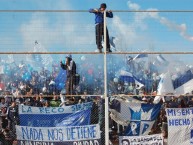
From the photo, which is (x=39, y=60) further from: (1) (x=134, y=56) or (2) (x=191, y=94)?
(2) (x=191, y=94)

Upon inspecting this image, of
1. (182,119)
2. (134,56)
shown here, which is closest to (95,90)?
(134,56)

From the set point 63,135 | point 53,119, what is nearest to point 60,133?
point 63,135

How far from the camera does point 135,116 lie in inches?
393

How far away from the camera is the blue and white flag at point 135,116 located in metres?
9.97

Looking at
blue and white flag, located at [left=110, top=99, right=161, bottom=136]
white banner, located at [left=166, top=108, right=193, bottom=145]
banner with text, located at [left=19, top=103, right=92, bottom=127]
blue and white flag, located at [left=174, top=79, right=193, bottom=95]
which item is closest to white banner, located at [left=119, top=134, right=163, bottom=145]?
blue and white flag, located at [left=110, top=99, right=161, bottom=136]

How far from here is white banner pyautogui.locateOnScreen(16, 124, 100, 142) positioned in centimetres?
964

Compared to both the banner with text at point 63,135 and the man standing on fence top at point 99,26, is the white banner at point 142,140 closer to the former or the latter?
the banner with text at point 63,135

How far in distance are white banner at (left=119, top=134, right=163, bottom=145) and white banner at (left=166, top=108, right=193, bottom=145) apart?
0.29 metres

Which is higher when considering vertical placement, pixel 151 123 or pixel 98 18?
pixel 98 18

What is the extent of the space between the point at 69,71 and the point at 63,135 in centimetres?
152

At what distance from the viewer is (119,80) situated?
9.62 metres

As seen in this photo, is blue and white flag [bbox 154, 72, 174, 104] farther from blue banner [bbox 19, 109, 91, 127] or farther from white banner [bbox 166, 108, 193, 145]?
blue banner [bbox 19, 109, 91, 127]

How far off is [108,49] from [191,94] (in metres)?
2.38

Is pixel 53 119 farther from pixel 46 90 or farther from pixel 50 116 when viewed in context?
pixel 46 90
